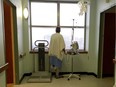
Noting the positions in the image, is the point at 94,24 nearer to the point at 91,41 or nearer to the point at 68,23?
the point at 91,41

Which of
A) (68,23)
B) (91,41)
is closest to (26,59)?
(68,23)

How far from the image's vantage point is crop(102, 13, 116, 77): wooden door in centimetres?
429

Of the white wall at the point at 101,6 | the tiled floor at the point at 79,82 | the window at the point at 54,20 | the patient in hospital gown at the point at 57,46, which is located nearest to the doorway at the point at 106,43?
the white wall at the point at 101,6

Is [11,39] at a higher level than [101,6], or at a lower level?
lower

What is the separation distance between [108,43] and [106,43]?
68mm

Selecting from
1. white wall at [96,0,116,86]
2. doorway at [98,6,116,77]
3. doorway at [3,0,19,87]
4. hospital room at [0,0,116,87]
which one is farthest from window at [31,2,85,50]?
doorway at [3,0,19,87]

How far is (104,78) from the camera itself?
432 centimetres

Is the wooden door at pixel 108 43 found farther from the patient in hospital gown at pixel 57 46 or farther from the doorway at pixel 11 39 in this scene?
the doorway at pixel 11 39

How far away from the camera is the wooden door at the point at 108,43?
169 inches

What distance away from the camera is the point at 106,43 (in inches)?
172

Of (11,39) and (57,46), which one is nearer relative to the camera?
(11,39)

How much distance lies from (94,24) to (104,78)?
169cm

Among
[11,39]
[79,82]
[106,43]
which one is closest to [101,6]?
[106,43]

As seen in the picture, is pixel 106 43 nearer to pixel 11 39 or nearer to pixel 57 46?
pixel 57 46
